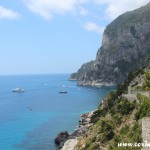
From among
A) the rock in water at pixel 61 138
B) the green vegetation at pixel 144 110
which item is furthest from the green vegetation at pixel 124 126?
the rock in water at pixel 61 138

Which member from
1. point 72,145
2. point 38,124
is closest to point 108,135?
point 72,145

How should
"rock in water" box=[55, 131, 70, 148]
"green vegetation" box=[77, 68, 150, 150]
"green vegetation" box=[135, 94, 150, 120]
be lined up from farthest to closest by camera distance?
"rock in water" box=[55, 131, 70, 148], "green vegetation" box=[135, 94, 150, 120], "green vegetation" box=[77, 68, 150, 150]

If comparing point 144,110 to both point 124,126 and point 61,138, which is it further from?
point 61,138

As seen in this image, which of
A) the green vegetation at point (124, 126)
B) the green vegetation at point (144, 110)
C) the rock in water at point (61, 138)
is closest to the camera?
the green vegetation at point (124, 126)

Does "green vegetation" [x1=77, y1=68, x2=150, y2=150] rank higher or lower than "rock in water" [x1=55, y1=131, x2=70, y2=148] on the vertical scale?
higher

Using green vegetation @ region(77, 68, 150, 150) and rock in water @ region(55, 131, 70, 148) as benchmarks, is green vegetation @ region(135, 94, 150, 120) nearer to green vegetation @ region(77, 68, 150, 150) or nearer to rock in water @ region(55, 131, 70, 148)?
green vegetation @ region(77, 68, 150, 150)

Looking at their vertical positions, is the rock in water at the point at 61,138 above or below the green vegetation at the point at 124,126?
below

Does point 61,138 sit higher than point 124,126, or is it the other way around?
point 124,126

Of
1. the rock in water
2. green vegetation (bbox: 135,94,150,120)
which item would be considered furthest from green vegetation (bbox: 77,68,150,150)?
the rock in water

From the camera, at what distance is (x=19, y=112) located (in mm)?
131625

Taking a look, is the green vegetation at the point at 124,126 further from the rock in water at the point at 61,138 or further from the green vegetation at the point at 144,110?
the rock in water at the point at 61,138

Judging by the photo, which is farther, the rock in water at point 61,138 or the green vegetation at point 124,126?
the rock in water at point 61,138

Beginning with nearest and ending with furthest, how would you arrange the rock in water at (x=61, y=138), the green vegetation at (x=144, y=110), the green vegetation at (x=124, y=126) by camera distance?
1. the green vegetation at (x=124, y=126)
2. the green vegetation at (x=144, y=110)
3. the rock in water at (x=61, y=138)

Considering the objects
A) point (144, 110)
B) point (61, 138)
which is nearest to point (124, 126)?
point (144, 110)
